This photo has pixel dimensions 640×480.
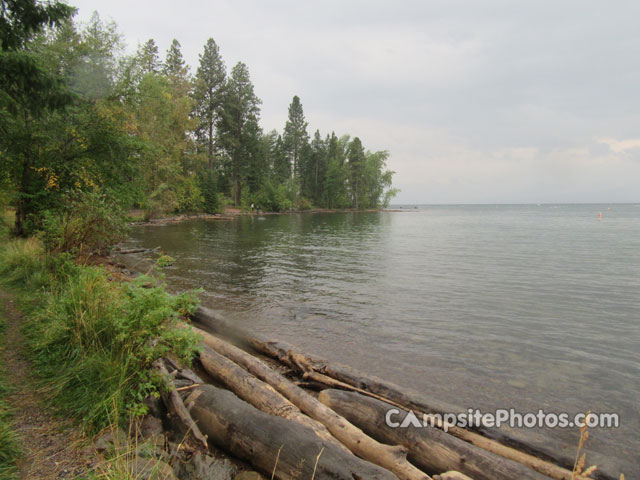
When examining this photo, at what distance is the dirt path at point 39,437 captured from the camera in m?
2.88

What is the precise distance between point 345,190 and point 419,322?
85996 millimetres

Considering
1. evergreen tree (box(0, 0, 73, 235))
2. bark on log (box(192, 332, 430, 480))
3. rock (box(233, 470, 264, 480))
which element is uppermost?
evergreen tree (box(0, 0, 73, 235))

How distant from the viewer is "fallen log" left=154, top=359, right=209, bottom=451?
347 cm

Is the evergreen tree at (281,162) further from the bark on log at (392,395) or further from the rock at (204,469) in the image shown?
the rock at (204,469)

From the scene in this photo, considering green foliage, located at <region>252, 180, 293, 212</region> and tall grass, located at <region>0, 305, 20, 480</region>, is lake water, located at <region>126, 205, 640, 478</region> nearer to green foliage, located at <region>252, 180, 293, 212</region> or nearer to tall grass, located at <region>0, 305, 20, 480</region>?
tall grass, located at <region>0, 305, 20, 480</region>

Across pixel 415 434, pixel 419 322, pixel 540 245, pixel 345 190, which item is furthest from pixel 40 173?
pixel 345 190

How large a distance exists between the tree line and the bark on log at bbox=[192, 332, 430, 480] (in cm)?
806

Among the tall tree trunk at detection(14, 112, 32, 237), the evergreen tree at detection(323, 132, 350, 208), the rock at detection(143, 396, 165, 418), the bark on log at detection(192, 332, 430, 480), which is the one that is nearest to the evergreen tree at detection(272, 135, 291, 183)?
the evergreen tree at detection(323, 132, 350, 208)

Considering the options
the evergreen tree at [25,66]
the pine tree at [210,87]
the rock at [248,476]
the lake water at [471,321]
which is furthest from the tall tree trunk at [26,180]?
the pine tree at [210,87]

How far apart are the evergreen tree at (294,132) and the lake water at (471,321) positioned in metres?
70.4

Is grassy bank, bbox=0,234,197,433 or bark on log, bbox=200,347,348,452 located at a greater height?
grassy bank, bbox=0,234,197,433

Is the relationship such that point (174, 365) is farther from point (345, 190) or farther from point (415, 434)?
point (345, 190)

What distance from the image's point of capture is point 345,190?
93.7 m

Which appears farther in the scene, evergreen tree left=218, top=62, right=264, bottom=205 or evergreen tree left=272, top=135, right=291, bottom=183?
evergreen tree left=272, top=135, right=291, bottom=183
